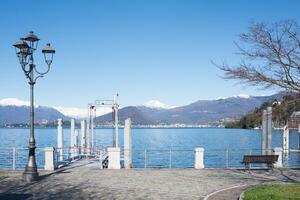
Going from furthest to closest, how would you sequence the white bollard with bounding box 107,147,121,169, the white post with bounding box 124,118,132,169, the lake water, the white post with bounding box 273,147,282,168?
the lake water < the white post with bounding box 124,118,132,169 < the white post with bounding box 273,147,282,168 < the white bollard with bounding box 107,147,121,169

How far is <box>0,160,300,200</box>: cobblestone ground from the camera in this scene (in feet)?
48.5

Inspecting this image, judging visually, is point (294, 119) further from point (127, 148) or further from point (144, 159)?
point (127, 148)

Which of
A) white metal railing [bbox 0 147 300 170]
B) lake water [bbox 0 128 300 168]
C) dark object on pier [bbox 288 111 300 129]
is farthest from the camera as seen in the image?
dark object on pier [bbox 288 111 300 129]

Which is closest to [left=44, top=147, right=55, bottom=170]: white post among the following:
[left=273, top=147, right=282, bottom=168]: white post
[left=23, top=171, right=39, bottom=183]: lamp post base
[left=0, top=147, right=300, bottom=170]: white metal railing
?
[left=0, top=147, right=300, bottom=170]: white metal railing

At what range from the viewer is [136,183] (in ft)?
57.6

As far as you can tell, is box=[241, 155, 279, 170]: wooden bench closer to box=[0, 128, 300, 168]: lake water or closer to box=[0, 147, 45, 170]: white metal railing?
box=[0, 128, 300, 168]: lake water

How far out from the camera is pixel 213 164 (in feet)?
139

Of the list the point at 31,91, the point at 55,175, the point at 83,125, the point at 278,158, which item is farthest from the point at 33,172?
the point at 83,125

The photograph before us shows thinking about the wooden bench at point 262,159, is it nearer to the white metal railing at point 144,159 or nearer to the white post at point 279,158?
the white post at point 279,158

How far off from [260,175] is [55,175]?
29.9 feet

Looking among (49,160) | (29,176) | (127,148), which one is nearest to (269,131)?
(127,148)

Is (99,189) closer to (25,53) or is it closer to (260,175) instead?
(25,53)

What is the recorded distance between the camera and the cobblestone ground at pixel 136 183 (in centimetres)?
1478

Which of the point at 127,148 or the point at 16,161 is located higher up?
the point at 127,148
